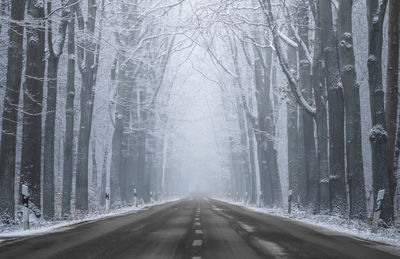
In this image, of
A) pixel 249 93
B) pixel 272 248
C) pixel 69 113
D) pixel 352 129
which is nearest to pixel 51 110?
pixel 69 113

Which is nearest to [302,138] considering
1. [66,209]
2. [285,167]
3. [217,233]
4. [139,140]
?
[66,209]

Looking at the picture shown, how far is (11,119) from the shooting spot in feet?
49.1

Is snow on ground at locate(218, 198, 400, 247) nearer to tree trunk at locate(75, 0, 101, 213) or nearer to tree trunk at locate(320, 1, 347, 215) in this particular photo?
tree trunk at locate(320, 1, 347, 215)

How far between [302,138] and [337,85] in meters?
6.91

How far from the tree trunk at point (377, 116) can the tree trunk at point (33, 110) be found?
1006 cm

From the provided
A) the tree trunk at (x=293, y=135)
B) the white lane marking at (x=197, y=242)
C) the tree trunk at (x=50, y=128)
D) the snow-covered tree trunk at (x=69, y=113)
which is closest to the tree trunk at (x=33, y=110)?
Result: the tree trunk at (x=50, y=128)

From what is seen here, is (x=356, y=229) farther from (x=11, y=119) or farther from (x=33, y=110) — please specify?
(x=11, y=119)

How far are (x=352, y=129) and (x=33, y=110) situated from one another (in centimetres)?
1021

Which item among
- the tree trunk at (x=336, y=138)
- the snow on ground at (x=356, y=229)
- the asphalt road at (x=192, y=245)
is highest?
the tree trunk at (x=336, y=138)

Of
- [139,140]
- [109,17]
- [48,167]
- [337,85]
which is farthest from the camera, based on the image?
[139,140]

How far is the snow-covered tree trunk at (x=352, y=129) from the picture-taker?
15.4 metres

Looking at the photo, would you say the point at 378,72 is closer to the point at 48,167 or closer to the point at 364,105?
the point at 48,167

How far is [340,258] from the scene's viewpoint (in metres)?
7.45

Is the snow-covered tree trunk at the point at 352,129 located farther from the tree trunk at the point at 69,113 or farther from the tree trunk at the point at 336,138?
the tree trunk at the point at 69,113
